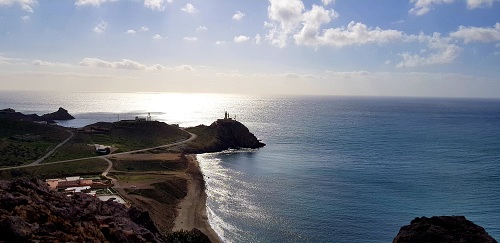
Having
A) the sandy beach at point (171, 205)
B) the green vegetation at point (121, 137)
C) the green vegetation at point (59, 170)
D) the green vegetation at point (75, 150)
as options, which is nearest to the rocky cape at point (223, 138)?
the green vegetation at point (121, 137)

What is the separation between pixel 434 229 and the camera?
44344 mm

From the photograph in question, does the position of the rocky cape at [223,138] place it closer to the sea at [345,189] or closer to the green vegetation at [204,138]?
the green vegetation at [204,138]

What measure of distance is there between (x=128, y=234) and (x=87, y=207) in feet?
24.6

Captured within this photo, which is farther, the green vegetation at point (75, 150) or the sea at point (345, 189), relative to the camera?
the green vegetation at point (75, 150)

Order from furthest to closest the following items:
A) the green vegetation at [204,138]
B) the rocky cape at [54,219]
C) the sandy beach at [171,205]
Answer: the green vegetation at [204,138], the sandy beach at [171,205], the rocky cape at [54,219]

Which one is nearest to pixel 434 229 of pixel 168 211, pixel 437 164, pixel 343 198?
pixel 343 198

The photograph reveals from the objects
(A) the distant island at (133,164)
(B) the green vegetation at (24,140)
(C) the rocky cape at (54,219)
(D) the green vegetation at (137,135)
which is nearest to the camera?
(C) the rocky cape at (54,219)

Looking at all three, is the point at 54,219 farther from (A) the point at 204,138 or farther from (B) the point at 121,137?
(A) the point at 204,138

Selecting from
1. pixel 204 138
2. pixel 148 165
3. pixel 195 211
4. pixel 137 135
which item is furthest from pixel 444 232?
pixel 137 135

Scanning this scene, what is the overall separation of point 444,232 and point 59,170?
86509mm

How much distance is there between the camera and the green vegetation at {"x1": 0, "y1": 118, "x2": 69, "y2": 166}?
106312 millimetres

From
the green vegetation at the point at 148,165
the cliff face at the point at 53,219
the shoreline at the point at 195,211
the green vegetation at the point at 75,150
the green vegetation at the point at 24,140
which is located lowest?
the shoreline at the point at 195,211

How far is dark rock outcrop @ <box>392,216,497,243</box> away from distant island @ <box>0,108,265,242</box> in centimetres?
2803

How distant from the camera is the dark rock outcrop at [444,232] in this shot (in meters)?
42.8
